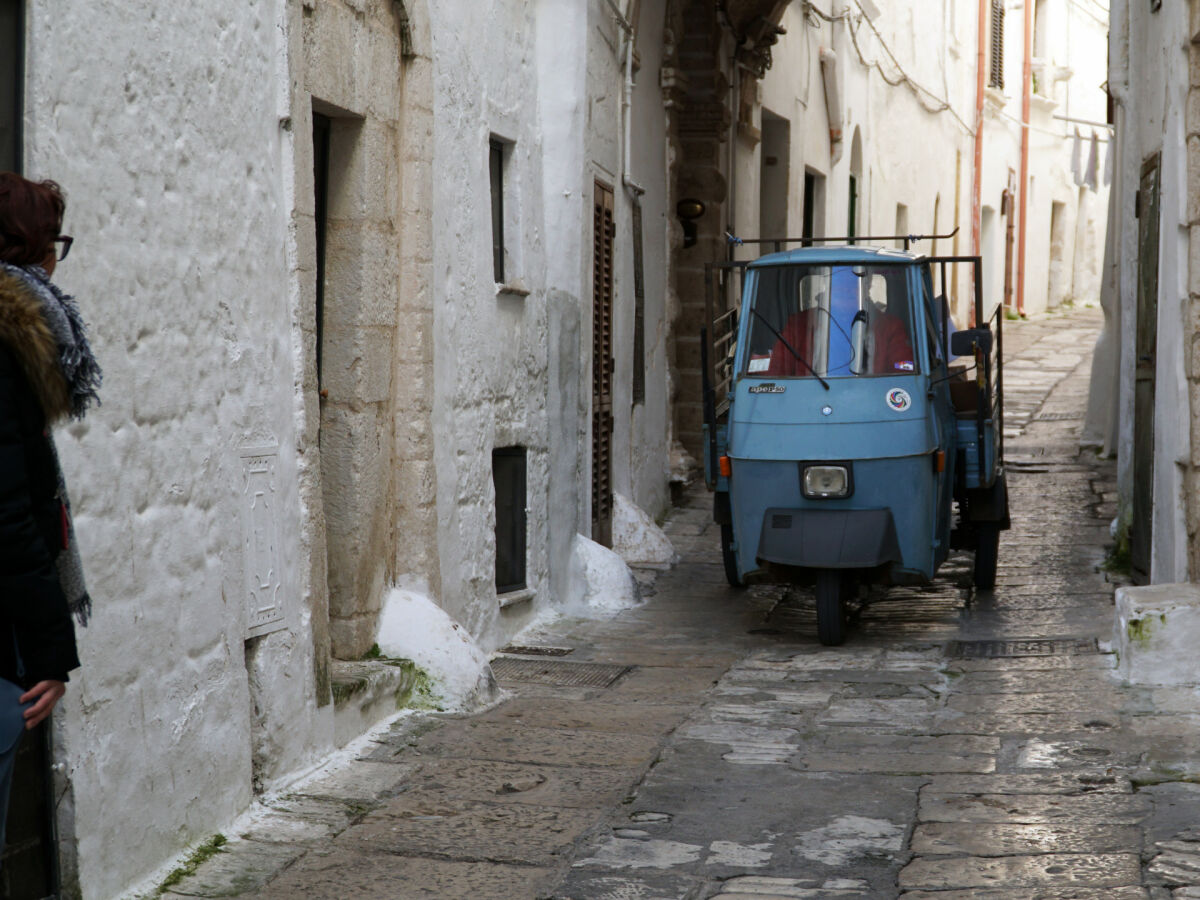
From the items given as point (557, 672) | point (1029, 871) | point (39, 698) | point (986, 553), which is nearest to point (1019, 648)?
point (986, 553)

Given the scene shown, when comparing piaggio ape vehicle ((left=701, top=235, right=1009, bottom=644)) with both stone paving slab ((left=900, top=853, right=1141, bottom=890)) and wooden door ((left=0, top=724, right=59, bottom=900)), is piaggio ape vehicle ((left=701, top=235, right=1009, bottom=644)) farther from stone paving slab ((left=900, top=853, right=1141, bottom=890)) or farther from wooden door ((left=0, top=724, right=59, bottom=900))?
wooden door ((left=0, top=724, right=59, bottom=900))

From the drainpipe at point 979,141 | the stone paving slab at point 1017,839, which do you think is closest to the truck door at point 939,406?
the stone paving slab at point 1017,839

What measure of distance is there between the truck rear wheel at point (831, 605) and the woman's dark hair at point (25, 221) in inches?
212

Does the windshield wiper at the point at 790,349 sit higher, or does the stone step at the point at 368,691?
the windshield wiper at the point at 790,349

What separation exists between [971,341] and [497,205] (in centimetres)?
251

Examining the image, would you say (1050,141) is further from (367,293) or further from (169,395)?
(169,395)

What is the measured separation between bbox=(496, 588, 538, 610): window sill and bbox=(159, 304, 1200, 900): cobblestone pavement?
0.79 ft

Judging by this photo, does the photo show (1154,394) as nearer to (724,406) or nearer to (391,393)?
(724,406)

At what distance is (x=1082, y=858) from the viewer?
4457 mm

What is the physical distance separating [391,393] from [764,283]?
248cm

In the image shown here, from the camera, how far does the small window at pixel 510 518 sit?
8.23m

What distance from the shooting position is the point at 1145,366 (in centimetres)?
887

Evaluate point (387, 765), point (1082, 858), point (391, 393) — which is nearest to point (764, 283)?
point (391, 393)

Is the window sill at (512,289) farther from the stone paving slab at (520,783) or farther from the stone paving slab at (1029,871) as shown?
the stone paving slab at (1029,871)
